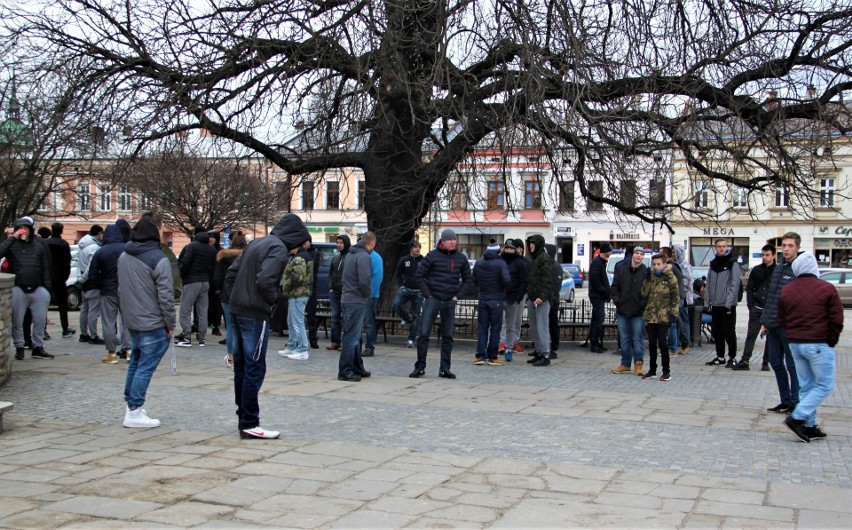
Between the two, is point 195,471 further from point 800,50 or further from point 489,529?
point 800,50

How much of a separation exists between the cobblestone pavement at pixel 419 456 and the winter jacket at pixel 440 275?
1.29 meters

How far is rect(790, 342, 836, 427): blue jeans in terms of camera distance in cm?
741

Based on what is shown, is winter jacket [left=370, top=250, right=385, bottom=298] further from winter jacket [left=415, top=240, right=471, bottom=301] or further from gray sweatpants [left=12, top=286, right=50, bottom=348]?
gray sweatpants [left=12, top=286, right=50, bottom=348]

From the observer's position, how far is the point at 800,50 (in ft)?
43.6

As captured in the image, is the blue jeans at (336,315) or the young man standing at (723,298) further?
the blue jeans at (336,315)

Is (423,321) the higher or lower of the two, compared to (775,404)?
higher

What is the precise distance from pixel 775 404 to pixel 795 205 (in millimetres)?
6402

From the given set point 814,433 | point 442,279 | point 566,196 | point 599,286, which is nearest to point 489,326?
point 442,279

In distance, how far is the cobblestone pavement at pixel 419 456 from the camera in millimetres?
5082

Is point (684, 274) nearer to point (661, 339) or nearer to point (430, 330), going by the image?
point (661, 339)

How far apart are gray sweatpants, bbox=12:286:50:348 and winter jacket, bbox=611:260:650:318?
8.46 meters

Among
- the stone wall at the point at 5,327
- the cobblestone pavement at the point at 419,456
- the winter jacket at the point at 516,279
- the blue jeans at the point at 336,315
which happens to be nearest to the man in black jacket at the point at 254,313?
the cobblestone pavement at the point at 419,456

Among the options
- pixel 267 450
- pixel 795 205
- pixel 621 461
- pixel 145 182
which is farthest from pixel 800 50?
pixel 145 182

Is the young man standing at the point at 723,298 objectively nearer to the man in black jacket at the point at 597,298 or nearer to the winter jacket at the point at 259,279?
the man in black jacket at the point at 597,298
